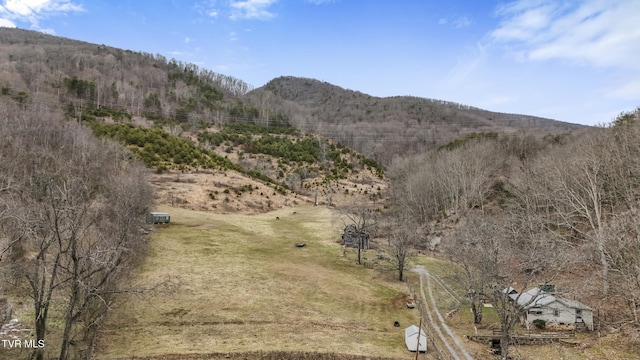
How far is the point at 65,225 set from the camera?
18.1 meters

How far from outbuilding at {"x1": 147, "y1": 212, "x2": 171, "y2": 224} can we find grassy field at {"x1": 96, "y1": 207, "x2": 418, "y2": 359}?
3.83ft

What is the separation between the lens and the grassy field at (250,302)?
24.5 metres

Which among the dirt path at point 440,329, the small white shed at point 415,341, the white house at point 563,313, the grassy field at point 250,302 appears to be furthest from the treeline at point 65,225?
the white house at point 563,313

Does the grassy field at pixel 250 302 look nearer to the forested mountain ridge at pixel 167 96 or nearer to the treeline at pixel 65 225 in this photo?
the treeline at pixel 65 225

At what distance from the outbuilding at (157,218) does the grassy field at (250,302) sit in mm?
1167

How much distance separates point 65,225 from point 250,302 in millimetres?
16913

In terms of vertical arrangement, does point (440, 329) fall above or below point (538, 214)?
below

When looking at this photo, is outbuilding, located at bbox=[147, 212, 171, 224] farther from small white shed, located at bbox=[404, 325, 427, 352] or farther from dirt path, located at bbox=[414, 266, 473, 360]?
small white shed, located at bbox=[404, 325, 427, 352]

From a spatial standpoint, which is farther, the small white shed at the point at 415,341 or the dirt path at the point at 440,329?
the dirt path at the point at 440,329

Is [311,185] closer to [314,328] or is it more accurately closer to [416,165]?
[416,165]

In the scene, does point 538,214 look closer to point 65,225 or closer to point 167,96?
point 65,225

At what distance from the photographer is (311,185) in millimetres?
101375

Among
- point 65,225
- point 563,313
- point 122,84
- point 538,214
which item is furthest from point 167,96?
point 563,313

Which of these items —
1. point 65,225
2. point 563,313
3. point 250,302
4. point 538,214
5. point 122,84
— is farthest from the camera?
point 122,84
